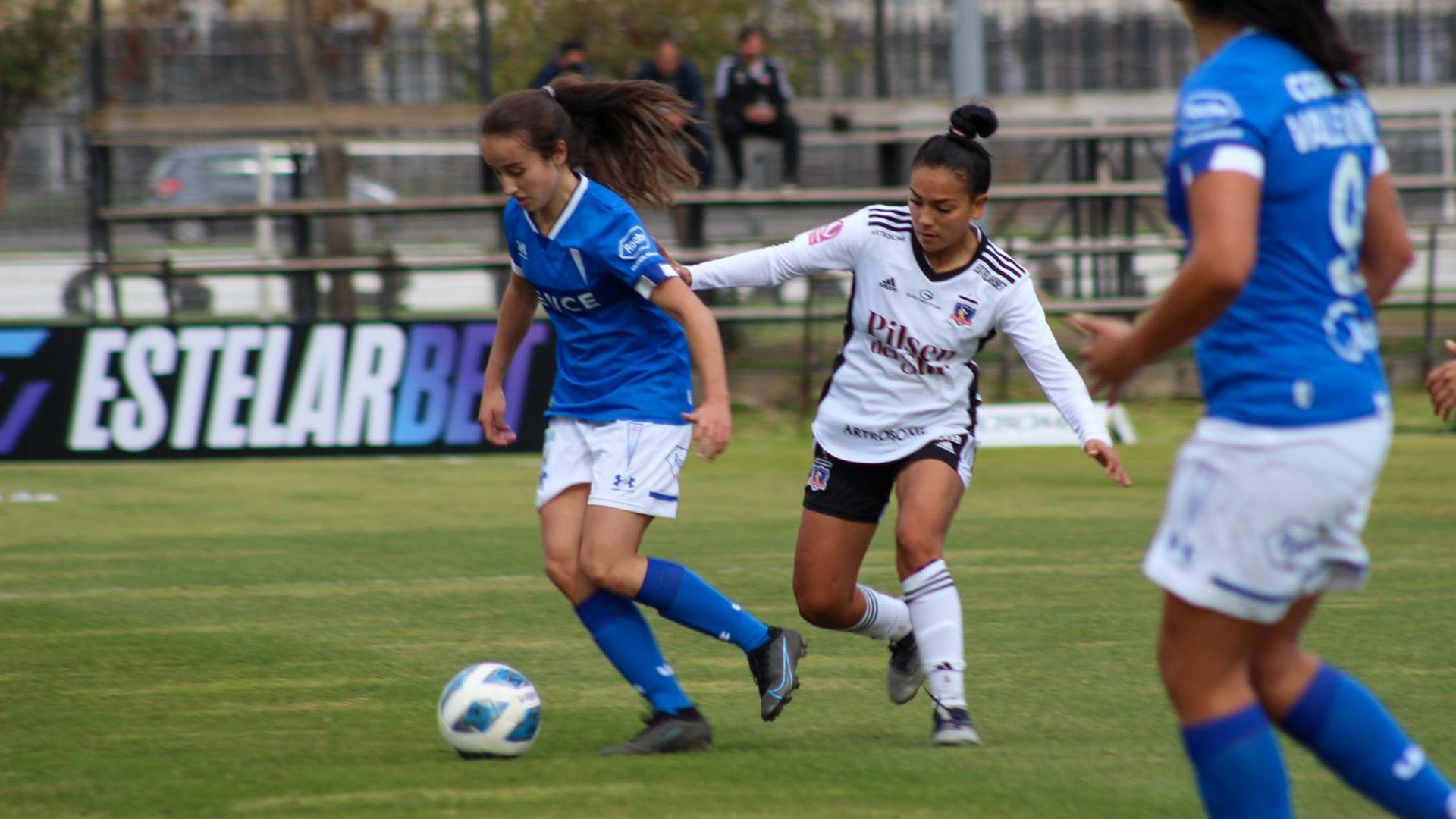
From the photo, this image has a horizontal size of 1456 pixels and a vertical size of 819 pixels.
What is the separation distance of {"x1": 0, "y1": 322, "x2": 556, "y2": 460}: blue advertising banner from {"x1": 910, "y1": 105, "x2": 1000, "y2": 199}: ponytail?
8449mm

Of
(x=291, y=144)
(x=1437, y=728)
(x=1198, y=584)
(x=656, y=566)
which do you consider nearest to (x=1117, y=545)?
(x=1437, y=728)

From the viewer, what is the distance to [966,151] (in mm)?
5199

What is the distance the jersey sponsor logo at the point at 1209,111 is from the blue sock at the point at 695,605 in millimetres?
2326

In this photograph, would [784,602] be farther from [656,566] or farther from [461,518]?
[461,518]

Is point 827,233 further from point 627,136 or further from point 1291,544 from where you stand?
point 1291,544

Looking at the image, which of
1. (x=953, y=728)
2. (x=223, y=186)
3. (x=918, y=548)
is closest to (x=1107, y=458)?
(x=918, y=548)

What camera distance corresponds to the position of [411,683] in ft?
20.1

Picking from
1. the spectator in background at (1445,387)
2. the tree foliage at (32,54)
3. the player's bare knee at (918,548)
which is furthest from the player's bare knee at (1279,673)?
the tree foliage at (32,54)

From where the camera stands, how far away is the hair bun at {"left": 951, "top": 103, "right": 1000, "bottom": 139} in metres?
5.27

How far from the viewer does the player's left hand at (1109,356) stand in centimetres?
319

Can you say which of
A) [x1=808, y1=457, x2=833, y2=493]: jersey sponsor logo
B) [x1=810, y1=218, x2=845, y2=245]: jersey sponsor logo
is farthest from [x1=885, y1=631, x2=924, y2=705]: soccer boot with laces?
[x1=810, y1=218, x2=845, y2=245]: jersey sponsor logo

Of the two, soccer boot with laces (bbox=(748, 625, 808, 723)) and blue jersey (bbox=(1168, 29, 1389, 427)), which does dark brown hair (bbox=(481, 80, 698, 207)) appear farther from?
blue jersey (bbox=(1168, 29, 1389, 427))

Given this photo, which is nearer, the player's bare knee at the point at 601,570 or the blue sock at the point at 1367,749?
the blue sock at the point at 1367,749

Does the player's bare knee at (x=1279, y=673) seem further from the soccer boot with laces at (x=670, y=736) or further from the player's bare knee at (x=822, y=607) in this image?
the player's bare knee at (x=822, y=607)
